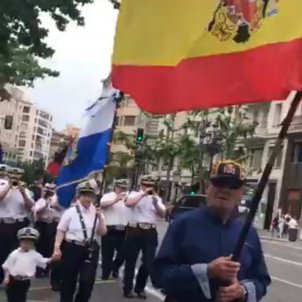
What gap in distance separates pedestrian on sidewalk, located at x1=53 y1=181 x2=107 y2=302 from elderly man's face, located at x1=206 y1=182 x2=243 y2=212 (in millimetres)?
5061

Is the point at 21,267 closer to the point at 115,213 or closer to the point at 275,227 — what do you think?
the point at 115,213

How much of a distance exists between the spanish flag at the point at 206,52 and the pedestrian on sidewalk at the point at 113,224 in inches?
339

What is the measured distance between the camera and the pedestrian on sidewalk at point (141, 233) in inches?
475

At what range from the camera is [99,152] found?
8984mm

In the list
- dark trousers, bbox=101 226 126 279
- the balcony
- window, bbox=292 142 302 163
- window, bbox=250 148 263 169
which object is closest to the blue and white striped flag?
dark trousers, bbox=101 226 126 279

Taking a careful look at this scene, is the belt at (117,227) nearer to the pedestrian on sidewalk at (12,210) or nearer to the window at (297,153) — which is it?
the pedestrian on sidewalk at (12,210)

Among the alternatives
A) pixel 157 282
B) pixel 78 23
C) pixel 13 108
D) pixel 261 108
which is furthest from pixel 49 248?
pixel 13 108

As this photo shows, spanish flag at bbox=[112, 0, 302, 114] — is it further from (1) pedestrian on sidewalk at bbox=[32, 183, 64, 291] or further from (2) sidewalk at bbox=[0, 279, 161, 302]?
(1) pedestrian on sidewalk at bbox=[32, 183, 64, 291]

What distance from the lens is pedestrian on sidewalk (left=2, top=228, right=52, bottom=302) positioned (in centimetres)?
894

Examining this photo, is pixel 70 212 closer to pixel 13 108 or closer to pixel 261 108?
pixel 261 108

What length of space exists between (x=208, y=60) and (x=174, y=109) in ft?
1.13

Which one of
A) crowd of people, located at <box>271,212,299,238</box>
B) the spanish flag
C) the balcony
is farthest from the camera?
the balcony

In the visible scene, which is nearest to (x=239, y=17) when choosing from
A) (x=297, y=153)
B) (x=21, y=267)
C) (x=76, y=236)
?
(x=21, y=267)

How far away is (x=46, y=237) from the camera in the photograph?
13500mm
